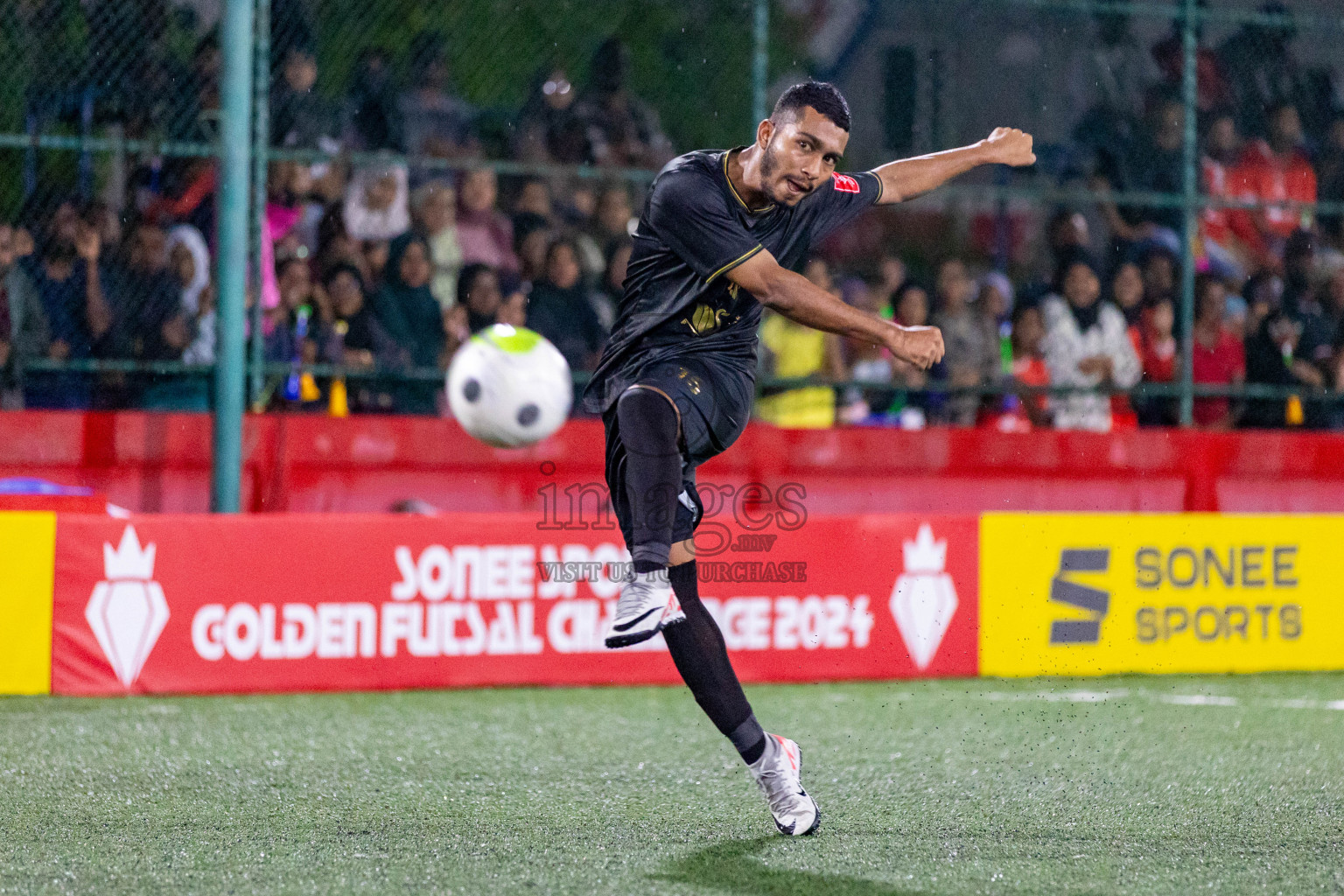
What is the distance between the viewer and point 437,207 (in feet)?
29.8

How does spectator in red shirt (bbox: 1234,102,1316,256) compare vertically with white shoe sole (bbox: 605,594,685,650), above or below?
above

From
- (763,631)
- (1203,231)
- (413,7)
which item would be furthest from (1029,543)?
(413,7)

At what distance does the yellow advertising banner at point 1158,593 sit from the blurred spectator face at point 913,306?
165cm

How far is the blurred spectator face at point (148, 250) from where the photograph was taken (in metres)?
8.31

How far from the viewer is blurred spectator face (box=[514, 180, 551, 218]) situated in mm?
9219

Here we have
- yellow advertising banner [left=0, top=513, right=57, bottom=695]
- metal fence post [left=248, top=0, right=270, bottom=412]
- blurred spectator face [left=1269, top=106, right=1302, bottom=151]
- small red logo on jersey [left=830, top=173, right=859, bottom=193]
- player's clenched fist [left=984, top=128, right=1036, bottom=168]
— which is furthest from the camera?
blurred spectator face [left=1269, top=106, right=1302, bottom=151]

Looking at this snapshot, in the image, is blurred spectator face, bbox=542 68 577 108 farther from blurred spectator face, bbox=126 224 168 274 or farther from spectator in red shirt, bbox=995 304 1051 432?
spectator in red shirt, bbox=995 304 1051 432

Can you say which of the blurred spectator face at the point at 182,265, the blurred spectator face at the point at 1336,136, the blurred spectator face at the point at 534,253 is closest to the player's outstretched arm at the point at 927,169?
the blurred spectator face at the point at 534,253

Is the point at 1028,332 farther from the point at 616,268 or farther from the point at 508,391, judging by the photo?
the point at 508,391

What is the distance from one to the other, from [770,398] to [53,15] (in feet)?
14.1

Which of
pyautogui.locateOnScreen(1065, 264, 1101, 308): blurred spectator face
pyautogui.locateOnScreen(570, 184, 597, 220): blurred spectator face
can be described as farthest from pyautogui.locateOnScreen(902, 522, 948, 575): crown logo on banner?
pyautogui.locateOnScreen(570, 184, 597, 220): blurred spectator face

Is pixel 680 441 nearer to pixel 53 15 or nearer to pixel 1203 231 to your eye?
pixel 53 15

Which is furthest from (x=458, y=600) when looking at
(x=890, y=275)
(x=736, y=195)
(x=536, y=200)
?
(x=736, y=195)

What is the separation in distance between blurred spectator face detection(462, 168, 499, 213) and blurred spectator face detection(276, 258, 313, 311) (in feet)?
3.32
